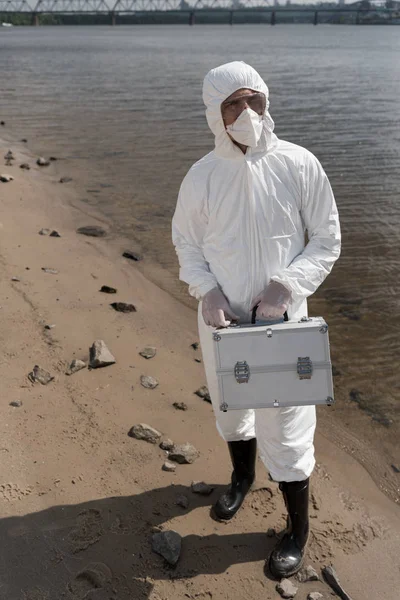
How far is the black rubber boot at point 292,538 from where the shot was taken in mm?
2846

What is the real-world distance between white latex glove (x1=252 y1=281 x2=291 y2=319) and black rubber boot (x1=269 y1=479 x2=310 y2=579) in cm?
86

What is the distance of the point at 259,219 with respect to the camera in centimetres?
250

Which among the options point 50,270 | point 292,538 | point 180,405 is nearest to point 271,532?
point 292,538

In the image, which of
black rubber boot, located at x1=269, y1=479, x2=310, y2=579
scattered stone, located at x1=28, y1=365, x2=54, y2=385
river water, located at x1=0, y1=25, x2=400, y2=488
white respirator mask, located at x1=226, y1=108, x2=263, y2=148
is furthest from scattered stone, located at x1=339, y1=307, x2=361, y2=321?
white respirator mask, located at x1=226, y1=108, x2=263, y2=148

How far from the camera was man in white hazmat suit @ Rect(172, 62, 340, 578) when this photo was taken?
2449mm

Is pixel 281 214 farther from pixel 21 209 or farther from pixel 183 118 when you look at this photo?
pixel 183 118

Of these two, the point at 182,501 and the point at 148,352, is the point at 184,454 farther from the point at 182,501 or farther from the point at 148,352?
the point at 148,352

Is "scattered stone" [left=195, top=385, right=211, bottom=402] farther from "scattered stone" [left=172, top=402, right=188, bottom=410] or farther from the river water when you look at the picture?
the river water

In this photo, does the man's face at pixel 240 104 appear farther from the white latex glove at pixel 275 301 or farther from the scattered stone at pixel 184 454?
the scattered stone at pixel 184 454

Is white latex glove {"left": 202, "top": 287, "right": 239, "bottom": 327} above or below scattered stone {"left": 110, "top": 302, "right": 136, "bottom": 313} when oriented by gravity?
above

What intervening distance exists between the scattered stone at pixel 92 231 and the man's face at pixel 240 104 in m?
5.23

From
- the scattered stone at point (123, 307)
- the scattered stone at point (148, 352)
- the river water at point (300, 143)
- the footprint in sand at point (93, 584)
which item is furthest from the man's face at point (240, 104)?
the scattered stone at point (123, 307)

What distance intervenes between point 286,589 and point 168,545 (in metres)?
0.58

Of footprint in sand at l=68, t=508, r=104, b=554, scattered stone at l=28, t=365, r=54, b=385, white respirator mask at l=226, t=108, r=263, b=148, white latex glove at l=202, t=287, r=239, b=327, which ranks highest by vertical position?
white respirator mask at l=226, t=108, r=263, b=148
